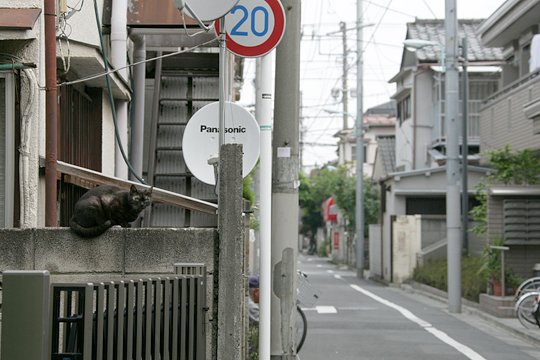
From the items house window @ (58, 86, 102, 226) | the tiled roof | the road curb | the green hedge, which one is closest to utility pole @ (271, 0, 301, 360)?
house window @ (58, 86, 102, 226)

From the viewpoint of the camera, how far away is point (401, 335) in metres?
15.0

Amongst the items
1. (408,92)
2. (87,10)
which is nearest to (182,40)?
(87,10)

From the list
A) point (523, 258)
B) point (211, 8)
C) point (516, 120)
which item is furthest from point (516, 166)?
point (211, 8)

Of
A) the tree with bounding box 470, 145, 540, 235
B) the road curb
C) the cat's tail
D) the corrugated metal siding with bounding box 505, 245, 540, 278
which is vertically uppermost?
the tree with bounding box 470, 145, 540, 235

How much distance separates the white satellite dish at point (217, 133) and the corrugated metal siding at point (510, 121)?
14393mm

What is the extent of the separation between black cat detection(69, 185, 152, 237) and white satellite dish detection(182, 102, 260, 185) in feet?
3.83

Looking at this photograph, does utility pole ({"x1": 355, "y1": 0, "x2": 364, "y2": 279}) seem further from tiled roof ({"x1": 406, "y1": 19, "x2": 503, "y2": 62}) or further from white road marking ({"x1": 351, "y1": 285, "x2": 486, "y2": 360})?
white road marking ({"x1": 351, "y1": 285, "x2": 486, "y2": 360})

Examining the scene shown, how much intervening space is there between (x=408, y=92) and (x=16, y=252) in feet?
118

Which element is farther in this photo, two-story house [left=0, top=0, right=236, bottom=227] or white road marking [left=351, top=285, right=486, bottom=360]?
white road marking [left=351, top=285, right=486, bottom=360]

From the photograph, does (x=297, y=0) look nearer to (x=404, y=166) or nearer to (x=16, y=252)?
(x=16, y=252)

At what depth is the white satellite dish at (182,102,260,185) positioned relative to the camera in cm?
789

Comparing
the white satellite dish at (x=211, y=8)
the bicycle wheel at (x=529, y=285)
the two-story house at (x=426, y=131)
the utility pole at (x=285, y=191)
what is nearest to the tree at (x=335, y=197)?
the two-story house at (x=426, y=131)

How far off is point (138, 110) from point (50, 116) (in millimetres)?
4326

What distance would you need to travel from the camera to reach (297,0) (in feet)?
28.6
